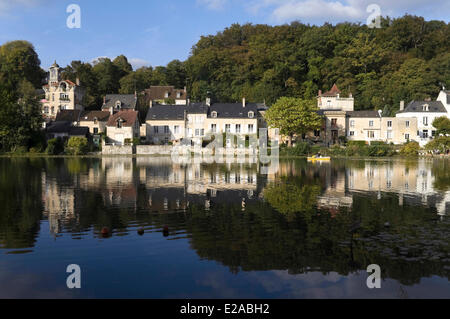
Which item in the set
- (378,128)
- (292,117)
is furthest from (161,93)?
(378,128)

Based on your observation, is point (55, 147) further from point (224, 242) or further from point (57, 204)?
point (224, 242)

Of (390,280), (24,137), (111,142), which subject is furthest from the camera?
(111,142)

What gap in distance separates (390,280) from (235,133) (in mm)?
62229

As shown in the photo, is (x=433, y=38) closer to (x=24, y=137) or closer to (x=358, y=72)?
(x=358, y=72)

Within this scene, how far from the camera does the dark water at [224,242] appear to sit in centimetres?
1076

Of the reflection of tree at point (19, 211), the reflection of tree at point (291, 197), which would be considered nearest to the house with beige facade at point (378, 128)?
the reflection of tree at point (291, 197)

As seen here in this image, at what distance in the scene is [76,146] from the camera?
65.1 metres

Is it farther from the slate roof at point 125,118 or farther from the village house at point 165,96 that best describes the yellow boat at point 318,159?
the village house at point 165,96

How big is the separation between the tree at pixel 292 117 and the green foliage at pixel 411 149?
13.6 m

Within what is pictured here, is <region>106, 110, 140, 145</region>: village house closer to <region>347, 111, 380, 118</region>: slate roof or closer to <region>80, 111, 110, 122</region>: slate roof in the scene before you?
<region>80, 111, 110, 122</region>: slate roof

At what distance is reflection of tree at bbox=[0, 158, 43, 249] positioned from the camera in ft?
48.2
